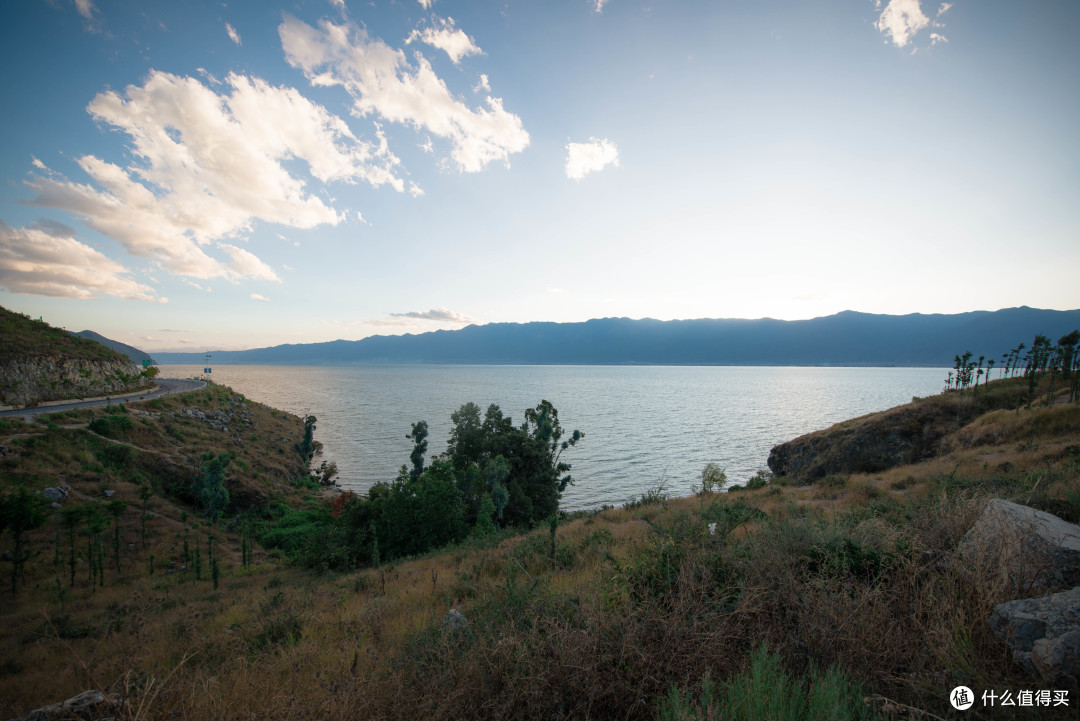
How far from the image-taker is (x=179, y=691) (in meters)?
3.91

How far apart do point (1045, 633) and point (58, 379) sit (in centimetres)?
7060

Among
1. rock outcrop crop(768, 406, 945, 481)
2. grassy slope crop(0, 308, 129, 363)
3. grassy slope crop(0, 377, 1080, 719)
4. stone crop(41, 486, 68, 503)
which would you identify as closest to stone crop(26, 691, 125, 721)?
grassy slope crop(0, 377, 1080, 719)

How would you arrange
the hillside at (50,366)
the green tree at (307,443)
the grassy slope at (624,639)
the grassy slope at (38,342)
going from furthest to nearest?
the green tree at (307,443) < the grassy slope at (38,342) < the hillside at (50,366) < the grassy slope at (624,639)

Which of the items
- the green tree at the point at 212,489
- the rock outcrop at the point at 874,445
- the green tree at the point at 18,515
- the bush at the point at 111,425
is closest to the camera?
the green tree at the point at 18,515

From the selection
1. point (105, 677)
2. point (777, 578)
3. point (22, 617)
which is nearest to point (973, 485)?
point (777, 578)

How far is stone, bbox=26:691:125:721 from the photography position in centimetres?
336

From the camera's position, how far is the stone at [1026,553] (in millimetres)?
4211

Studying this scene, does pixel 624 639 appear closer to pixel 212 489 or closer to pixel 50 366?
pixel 212 489

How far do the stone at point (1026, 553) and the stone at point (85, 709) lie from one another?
8.45 meters

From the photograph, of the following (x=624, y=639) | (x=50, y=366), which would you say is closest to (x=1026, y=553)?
(x=624, y=639)
